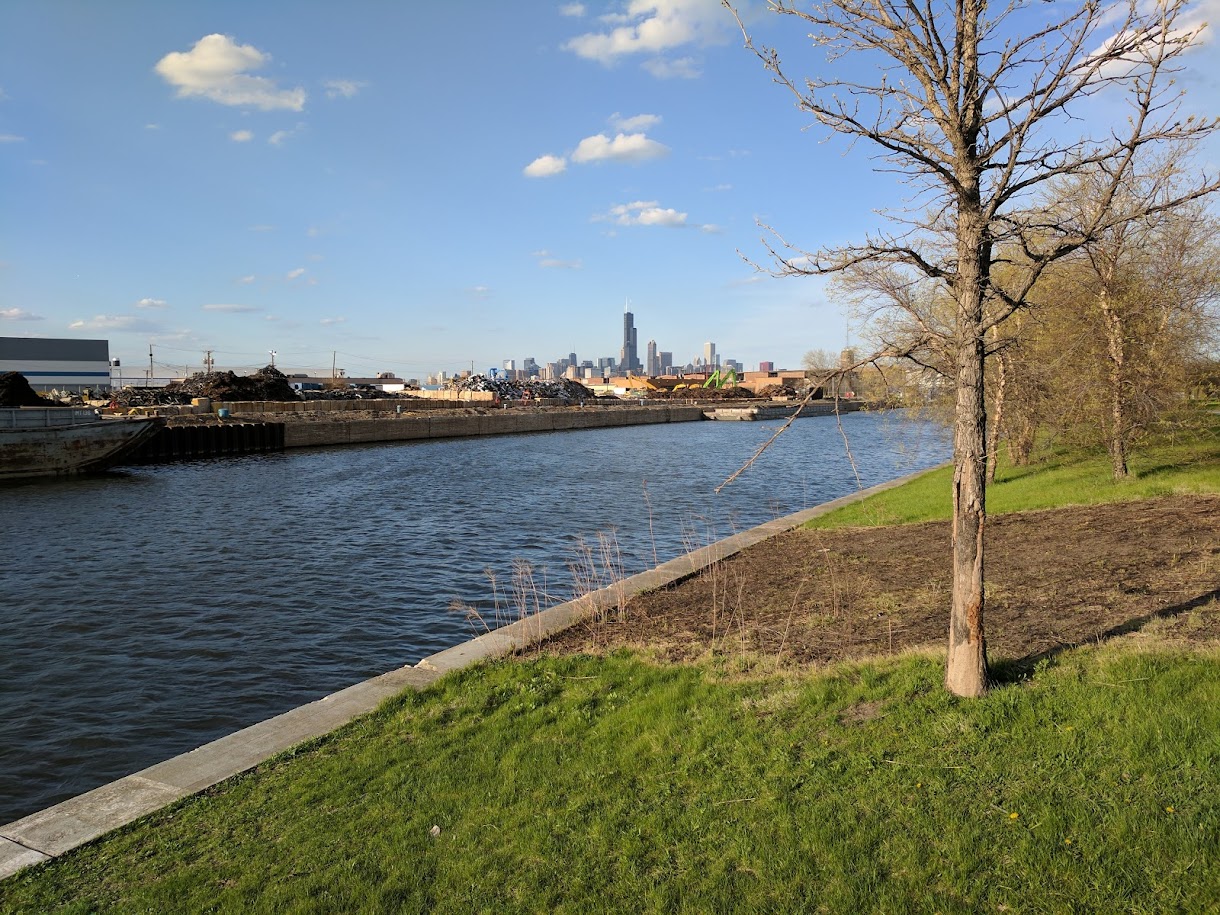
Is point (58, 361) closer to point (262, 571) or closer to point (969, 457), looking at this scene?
point (262, 571)

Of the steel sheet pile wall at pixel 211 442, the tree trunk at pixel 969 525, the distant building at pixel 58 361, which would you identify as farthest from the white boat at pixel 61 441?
the distant building at pixel 58 361

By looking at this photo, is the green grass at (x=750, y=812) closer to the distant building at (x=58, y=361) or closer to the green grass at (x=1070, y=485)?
the green grass at (x=1070, y=485)

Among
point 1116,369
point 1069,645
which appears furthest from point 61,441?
point 1069,645

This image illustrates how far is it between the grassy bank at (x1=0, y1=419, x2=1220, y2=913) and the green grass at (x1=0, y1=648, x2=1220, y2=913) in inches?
0.7

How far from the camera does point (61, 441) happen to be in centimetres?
3841

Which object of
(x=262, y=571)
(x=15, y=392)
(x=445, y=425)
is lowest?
(x=262, y=571)

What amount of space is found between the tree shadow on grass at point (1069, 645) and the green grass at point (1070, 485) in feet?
31.5

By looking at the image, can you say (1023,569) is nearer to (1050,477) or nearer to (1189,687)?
(1189,687)

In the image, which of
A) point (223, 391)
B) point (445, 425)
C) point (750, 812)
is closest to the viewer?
point (750, 812)

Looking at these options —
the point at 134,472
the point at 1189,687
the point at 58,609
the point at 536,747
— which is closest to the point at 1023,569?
the point at 1189,687

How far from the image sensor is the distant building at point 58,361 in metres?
114

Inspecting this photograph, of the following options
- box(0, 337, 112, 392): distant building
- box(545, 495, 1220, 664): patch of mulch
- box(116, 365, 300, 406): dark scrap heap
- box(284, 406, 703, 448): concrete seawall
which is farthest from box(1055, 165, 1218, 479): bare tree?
box(0, 337, 112, 392): distant building

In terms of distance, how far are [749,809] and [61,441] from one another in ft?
141

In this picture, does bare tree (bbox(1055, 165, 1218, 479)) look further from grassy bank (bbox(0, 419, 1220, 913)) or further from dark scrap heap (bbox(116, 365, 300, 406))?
dark scrap heap (bbox(116, 365, 300, 406))
